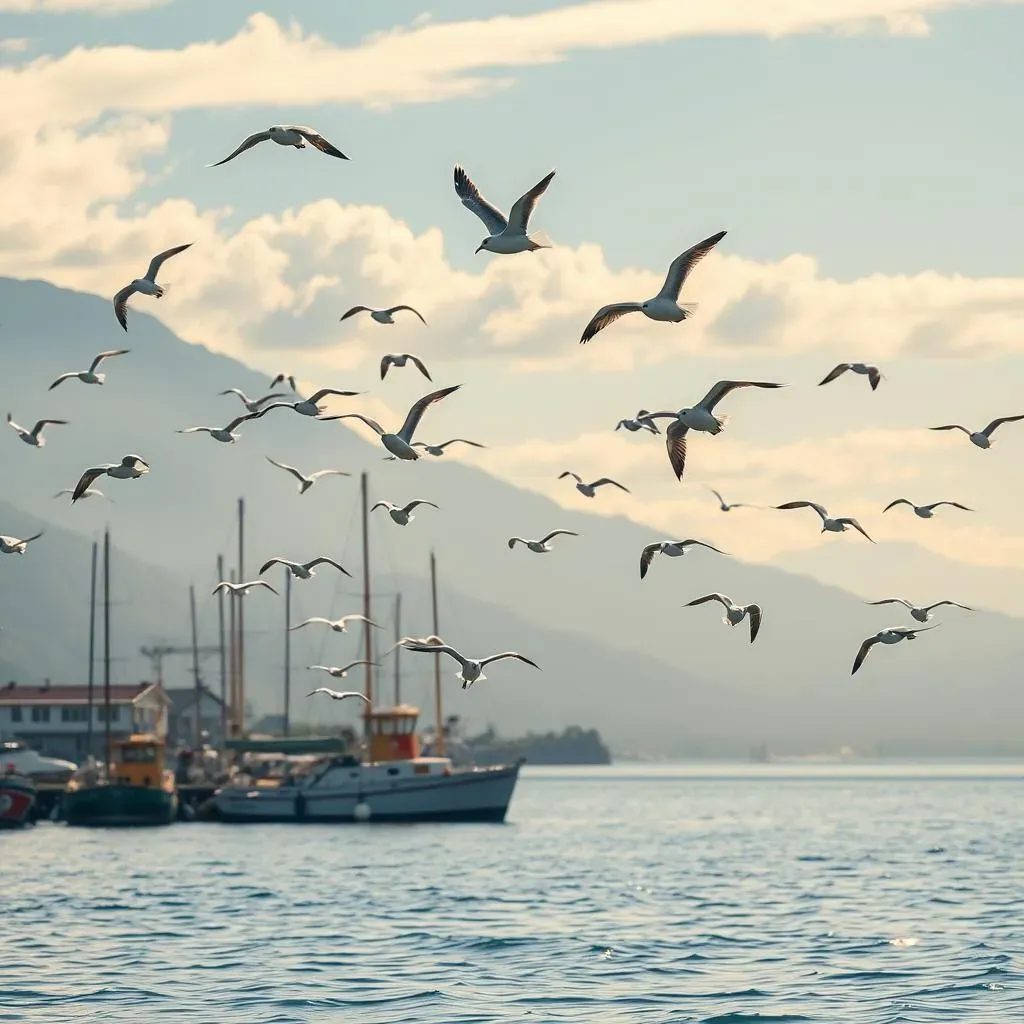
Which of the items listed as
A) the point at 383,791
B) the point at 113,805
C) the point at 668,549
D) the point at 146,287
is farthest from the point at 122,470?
the point at 383,791

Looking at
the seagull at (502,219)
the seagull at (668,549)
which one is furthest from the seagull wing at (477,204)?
the seagull at (668,549)

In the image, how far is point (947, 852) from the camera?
96.2 meters

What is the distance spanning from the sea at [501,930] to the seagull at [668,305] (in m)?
14.8

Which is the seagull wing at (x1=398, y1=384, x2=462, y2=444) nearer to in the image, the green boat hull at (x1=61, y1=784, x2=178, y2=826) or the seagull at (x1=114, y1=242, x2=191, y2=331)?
the seagull at (x1=114, y1=242, x2=191, y2=331)

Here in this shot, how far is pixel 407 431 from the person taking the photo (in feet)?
133

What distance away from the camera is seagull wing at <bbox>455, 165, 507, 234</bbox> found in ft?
116

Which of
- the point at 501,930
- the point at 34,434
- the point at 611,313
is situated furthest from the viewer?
the point at 501,930

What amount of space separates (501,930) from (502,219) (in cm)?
2757

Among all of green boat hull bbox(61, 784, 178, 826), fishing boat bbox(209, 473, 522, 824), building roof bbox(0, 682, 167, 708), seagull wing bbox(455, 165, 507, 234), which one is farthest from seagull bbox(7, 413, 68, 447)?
building roof bbox(0, 682, 167, 708)

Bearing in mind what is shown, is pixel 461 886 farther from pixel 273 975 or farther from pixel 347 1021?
pixel 347 1021

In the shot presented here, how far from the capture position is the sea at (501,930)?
140ft

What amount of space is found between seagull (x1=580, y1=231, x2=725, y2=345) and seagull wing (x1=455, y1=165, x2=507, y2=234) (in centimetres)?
310

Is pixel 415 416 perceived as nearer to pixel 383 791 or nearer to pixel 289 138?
pixel 289 138

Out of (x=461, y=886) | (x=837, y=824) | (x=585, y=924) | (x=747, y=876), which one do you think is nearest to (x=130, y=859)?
(x=461, y=886)
